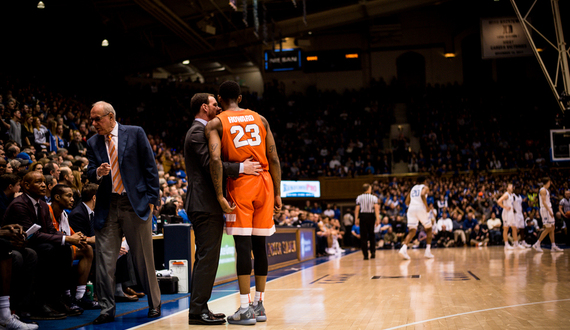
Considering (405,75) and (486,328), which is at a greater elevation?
(405,75)

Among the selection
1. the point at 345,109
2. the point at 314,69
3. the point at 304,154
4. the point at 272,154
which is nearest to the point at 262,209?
the point at 272,154

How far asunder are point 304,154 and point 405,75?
8.97 metres

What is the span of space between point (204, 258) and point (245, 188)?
0.68m

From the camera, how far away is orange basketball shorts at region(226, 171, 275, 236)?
14.2 ft

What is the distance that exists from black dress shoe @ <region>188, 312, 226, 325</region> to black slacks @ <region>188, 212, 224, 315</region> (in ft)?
0.11

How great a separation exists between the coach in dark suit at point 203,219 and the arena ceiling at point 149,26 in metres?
14.7

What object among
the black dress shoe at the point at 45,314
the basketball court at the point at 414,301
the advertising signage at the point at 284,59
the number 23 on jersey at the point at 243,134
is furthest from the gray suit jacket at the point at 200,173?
the advertising signage at the point at 284,59

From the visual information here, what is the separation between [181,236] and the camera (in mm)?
7320

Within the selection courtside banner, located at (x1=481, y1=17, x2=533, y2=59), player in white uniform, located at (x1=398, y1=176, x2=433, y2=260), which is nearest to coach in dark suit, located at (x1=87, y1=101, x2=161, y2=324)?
player in white uniform, located at (x1=398, y1=176, x2=433, y2=260)

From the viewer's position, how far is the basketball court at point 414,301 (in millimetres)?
4238

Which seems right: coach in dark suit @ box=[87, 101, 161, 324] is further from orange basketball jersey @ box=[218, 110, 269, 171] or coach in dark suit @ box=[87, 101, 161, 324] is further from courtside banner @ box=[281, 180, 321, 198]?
courtside banner @ box=[281, 180, 321, 198]

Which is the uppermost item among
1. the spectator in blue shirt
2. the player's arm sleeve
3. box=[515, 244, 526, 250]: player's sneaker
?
the player's arm sleeve

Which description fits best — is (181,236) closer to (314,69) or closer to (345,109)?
(314,69)

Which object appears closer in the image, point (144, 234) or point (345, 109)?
point (144, 234)
